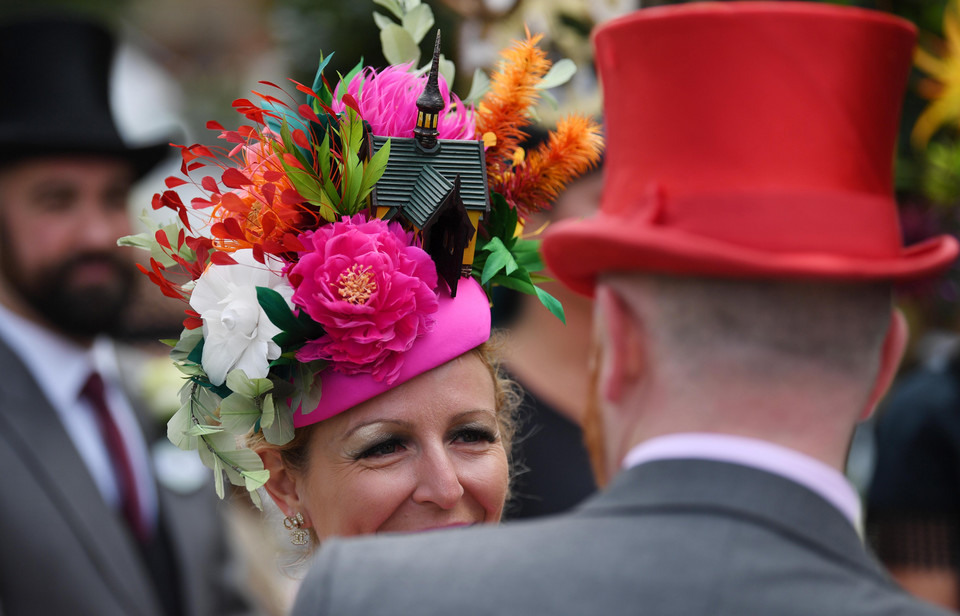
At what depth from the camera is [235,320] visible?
2.06 m

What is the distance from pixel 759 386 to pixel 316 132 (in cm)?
115

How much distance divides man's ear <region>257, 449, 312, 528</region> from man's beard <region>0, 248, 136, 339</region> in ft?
7.51

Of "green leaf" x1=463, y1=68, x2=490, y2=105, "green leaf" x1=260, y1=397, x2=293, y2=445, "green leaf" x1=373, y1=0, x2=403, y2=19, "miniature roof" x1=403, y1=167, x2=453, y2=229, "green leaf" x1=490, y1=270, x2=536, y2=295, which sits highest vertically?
"green leaf" x1=373, y1=0, x2=403, y2=19

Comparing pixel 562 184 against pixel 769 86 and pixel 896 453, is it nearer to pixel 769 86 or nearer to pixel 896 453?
pixel 769 86

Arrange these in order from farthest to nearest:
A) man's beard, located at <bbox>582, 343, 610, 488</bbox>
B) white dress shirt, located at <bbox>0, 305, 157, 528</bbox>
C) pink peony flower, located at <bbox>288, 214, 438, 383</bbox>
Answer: white dress shirt, located at <bbox>0, 305, 157, 528</bbox>, pink peony flower, located at <bbox>288, 214, 438, 383</bbox>, man's beard, located at <bbox>582, 343, 610, 488</bbox>

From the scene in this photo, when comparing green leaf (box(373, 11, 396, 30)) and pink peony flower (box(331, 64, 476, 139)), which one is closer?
pink peony flower (box(331, 64, 476, 139))

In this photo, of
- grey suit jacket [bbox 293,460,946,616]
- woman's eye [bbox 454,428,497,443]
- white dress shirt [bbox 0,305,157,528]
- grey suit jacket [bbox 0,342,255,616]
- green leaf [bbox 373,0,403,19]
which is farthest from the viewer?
white dress shirt [bbox 0,305,157,528]

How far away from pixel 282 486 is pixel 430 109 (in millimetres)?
906

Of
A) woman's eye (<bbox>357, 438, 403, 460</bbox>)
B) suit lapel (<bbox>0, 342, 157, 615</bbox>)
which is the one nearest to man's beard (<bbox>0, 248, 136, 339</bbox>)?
suit lapel (<bbox>0, 342, 157, 615</bbox>)

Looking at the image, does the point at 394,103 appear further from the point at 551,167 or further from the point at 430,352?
the point at 430,352

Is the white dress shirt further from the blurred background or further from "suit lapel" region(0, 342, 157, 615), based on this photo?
the blurred background

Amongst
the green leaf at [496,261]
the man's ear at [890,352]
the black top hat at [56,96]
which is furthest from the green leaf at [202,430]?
→ the black top hat at [56,96]

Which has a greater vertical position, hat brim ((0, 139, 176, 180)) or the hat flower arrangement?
the hat flower arrangement

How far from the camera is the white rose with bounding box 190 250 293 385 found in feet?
6.81
